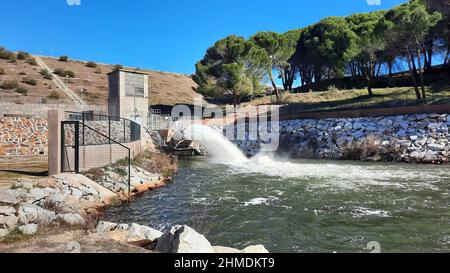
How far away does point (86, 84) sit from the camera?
52125 millimetres

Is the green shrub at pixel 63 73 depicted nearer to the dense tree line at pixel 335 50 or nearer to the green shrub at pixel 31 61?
the green shrub at pixel 31 61

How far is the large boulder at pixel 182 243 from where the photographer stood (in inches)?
194

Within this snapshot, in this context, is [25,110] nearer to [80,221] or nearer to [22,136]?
[22,136]

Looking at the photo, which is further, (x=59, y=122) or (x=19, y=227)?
(x=59, y=122)

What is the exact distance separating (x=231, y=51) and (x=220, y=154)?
18.6 meters

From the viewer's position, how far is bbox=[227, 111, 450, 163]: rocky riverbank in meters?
20.6

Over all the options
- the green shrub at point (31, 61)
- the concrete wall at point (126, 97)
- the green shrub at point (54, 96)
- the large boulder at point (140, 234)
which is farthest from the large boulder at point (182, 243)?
the green shrub at point (31, 61)

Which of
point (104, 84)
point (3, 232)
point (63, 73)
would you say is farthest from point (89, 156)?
point (63, 73)

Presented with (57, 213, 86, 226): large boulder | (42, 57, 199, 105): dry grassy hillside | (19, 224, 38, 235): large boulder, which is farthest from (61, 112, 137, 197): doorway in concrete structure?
(42, 57, 199, 105): dry grassy hillside

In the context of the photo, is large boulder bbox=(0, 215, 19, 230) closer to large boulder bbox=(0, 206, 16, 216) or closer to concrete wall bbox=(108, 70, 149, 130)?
large boulder bbox=(0, 206, 16, 216)

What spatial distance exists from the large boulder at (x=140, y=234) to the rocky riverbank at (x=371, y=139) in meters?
18.3
